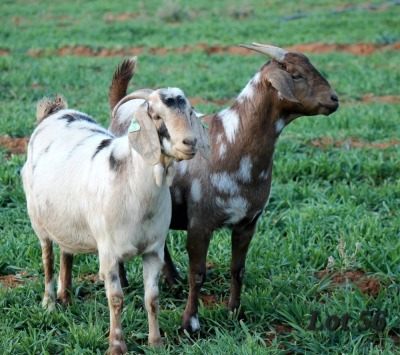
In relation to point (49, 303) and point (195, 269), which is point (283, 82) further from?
point (49, 303)

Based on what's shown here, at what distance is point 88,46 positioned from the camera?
14.4m

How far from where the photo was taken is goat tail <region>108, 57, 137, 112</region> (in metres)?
4.89

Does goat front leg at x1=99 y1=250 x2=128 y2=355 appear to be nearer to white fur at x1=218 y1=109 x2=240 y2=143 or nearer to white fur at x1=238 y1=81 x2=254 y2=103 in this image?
white fur at x1=218 y1=109 x2=240 y2=143

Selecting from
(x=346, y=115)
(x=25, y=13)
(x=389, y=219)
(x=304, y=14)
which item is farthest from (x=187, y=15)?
(x=389, y=219)

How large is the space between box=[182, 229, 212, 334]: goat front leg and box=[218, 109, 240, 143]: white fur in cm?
57

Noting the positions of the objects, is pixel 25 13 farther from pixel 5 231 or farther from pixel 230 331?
pixel 230 331

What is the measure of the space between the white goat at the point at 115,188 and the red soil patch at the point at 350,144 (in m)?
3.80

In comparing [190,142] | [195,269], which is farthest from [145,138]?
[195,269]

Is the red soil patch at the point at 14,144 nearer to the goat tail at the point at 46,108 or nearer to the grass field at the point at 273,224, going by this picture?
the grass field at the point at 273,224

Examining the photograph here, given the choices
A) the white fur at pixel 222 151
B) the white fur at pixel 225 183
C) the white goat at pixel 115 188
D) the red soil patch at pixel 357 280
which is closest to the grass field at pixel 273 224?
the red soil patch at pixel 357 280

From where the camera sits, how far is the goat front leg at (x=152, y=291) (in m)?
3.88

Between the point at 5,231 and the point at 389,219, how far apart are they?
3.04 metres

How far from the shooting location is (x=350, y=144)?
7754mm

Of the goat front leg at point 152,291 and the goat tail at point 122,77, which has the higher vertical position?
the goat tail at point 122,77
